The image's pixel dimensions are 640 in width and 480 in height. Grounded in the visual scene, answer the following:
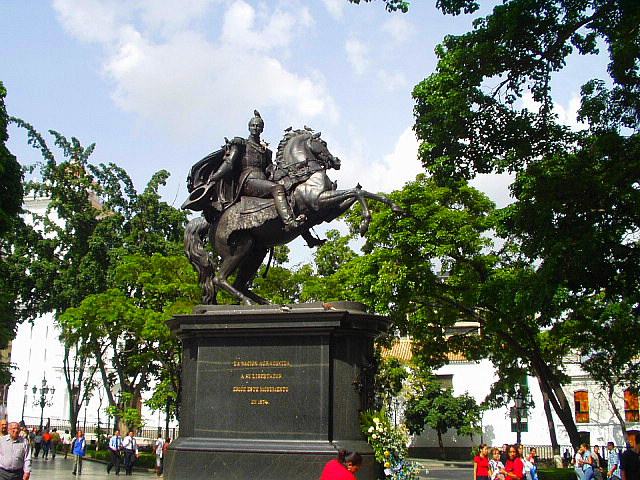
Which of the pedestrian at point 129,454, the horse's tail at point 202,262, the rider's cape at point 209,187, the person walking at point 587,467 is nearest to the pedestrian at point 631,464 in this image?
the horse's tail at point 202,262

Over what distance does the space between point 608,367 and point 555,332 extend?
16.3ft

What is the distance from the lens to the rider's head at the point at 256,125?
12.6 m

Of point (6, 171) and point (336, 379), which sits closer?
point (336, 379)

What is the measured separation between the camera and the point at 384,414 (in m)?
10.2

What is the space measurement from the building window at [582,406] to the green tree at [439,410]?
6.31 metres

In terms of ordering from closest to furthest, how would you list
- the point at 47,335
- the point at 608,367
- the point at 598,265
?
the point at 598,265, the point at 608,367, the point at 47,335

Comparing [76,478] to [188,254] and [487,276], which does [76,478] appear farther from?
[487,276]

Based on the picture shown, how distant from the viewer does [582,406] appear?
47750mm

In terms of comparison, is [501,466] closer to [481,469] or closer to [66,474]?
[481,469]

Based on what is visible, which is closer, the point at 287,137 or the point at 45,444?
the point at 287,137

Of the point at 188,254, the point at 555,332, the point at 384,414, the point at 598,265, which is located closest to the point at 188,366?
the point at 188,254

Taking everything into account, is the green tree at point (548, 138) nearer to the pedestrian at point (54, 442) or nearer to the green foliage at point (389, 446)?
the green foliage at point (389, 446)

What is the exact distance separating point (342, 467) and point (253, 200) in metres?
6.05

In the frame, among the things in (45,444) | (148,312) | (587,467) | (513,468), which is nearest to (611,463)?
(587,467)
